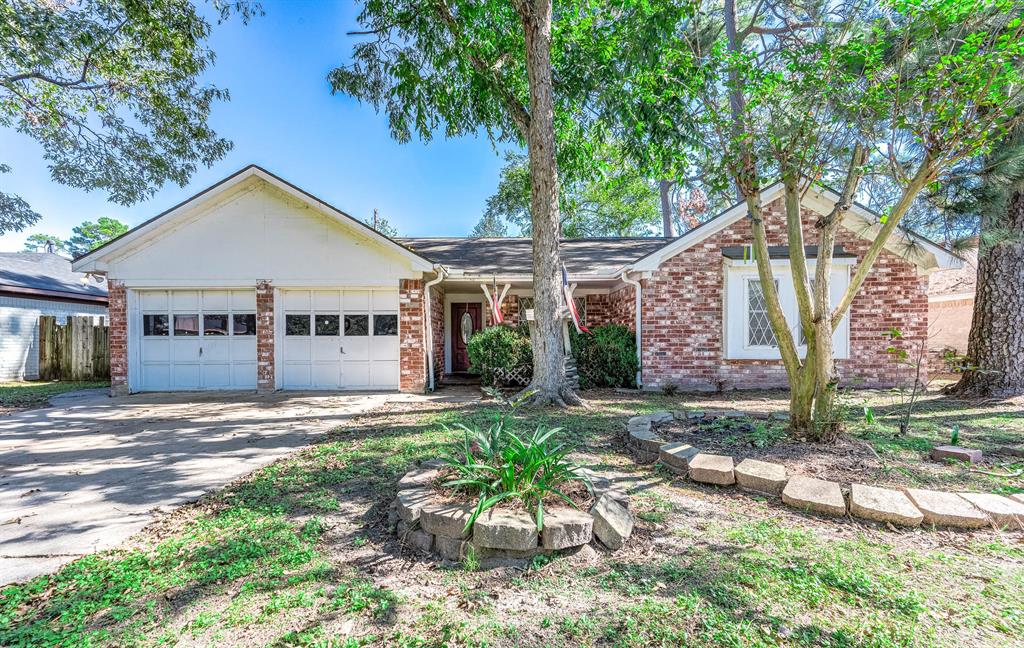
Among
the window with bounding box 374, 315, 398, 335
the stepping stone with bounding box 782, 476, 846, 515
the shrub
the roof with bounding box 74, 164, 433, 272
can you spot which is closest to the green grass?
the roof with bounding box 74, 164, 433, 272

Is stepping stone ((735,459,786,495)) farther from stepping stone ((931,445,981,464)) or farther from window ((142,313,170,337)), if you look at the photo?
window ((142,313,170,337))

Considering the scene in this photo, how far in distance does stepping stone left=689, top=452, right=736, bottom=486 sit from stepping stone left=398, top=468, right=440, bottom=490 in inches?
84.4

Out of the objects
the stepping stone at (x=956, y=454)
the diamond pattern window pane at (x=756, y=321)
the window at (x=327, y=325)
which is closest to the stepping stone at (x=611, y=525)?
the stepping stone at (x=956, y=454)

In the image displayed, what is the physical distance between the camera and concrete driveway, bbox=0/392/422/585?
3082 mm

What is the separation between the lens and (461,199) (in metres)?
28.5

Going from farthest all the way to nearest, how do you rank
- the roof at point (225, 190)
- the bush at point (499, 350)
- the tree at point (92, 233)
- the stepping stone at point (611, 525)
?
the tree at point (92, 233) → the bush at point (499, 350) → the roof at point (225, 190) → the stepping stone at point (611, 525)

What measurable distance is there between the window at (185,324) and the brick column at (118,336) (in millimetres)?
926

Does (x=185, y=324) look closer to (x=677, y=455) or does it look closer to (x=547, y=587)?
(x=677, y=455)

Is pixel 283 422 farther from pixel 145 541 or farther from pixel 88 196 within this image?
pixel 88 196

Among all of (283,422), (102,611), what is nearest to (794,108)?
(102,611)

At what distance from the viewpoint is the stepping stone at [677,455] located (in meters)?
3.97

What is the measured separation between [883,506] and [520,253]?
9.53m

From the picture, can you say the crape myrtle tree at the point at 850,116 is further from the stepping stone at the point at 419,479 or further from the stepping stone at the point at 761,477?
the stepping stone at the point at 419,479

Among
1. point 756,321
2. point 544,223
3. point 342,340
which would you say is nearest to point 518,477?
point 544,223
